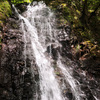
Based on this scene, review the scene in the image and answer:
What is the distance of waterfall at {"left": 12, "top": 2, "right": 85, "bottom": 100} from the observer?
5.19 m

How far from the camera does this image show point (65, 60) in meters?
7.21

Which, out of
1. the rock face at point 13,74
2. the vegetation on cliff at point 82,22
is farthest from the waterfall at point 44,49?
the vegetation on cliff at point 82,22

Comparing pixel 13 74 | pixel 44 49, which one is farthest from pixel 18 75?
pixel 44 49

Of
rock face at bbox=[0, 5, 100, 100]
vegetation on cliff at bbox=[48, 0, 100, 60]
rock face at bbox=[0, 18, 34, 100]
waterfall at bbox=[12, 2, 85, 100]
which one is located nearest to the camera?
rock face at bbox=[0, 18, 34, 100]

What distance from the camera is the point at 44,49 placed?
7.27 m

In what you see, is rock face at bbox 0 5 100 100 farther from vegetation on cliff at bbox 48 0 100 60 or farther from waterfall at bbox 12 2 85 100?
vegetation on cliff at bbox 48 0 100 60

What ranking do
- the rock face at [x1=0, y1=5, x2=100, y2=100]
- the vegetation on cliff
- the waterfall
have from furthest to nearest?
the vegetation on cliff
the waterfall
the rock face at [x1=0, y1=5, x2=100, y2=100]

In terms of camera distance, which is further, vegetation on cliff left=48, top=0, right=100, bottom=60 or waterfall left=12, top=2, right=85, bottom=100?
vegetation on cliff left=48, top=0, right=100, bottom=60

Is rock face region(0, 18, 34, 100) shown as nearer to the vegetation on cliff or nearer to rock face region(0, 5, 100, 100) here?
rock face region(0, 5, 100, 100)

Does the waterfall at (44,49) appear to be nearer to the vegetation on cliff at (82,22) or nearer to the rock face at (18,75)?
the rock face at (18,75)

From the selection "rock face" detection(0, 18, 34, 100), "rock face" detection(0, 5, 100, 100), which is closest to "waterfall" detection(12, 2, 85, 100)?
"rock face" detection(0, 5, 100, 100)

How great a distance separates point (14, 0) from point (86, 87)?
37.9 feet

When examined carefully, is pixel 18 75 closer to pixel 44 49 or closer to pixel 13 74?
pixel 13 74

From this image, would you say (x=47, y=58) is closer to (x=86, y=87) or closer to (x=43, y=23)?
(x=86, y=87)
